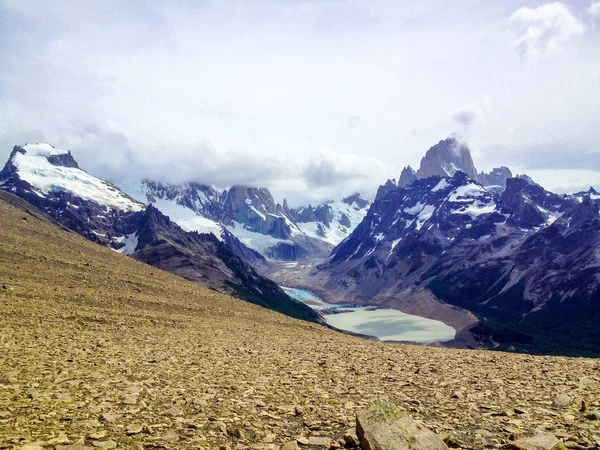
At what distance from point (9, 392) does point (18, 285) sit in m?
32.9

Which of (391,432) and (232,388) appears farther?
(232,388)

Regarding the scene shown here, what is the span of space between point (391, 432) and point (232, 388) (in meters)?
8.96

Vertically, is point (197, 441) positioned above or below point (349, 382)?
below

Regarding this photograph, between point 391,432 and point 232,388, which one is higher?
point 391,432

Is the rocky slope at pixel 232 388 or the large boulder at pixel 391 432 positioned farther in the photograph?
the rocky slope at pixel 232 388

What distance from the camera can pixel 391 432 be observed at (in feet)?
40.1

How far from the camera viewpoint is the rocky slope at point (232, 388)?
1366cm

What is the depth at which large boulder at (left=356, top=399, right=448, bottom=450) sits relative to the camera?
11.9 m

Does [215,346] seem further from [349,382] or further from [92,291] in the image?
[92,291]

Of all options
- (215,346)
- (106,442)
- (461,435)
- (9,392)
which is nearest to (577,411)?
(461,435)

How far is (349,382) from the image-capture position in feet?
70.7

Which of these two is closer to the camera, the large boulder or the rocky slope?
the large boulder

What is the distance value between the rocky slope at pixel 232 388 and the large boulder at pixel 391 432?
993mm

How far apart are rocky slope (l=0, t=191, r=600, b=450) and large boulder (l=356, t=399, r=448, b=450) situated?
993 mm
